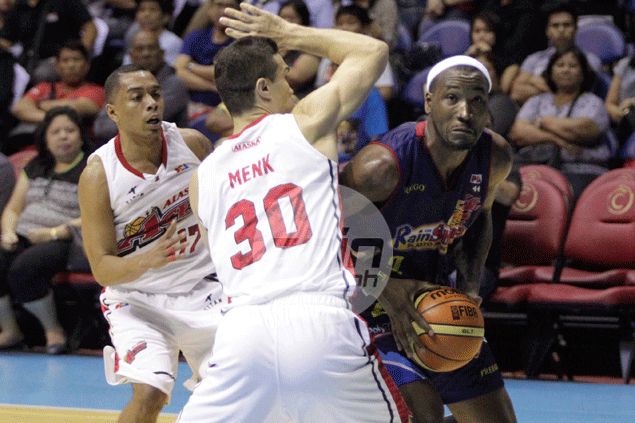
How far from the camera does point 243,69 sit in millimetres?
3689

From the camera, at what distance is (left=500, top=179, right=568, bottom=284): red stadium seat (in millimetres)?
7898

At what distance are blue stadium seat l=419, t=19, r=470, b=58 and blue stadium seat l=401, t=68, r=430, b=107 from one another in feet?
1.61

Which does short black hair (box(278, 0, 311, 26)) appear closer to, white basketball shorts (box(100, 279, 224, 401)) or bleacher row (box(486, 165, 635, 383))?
bleacher row (box(486, 165, 635, 383))

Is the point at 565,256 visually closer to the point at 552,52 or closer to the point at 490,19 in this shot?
the point at 552,52

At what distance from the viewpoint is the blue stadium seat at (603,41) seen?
30.8 ft

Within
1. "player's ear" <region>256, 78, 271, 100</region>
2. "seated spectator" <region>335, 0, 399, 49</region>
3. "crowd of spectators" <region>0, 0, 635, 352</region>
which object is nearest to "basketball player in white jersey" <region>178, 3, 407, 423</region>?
"player's ear" <region>256, 78, 271, 100</region>

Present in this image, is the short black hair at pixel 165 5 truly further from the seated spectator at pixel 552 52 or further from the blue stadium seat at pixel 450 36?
the seated spectator at pixel 552 52

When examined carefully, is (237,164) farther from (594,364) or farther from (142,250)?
(594,364)

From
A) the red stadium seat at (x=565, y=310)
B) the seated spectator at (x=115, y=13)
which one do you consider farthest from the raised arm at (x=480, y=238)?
the seated spectator at (x=115, y=13)

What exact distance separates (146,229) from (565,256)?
3746mm

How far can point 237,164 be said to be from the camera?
363 centimetres

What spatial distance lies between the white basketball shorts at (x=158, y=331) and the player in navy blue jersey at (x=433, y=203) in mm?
1035

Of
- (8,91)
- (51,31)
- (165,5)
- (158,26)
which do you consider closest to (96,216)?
(158,26)

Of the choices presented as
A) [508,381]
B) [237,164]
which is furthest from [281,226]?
[508,381]
